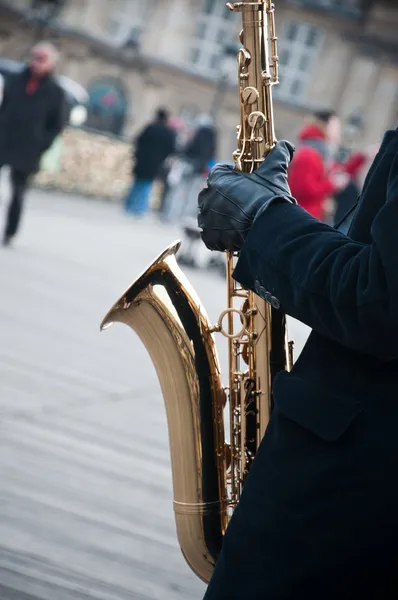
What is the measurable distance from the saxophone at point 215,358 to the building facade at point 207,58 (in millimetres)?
41472

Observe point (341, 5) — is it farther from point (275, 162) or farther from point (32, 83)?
point (275, 162)

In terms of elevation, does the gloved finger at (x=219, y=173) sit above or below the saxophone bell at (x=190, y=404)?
above

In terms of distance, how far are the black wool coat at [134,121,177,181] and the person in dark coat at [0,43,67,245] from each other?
766 cm

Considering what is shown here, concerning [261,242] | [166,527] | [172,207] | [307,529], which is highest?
[172,207]

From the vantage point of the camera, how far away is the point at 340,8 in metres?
45.0

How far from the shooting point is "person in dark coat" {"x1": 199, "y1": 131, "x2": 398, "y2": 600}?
5.90 feet

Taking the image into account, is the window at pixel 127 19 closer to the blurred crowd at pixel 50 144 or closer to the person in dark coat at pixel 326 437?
the blurred crowd at pixel 50 144

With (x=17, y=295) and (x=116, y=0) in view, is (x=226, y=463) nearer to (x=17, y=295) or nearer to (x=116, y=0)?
(x=17, y=295)

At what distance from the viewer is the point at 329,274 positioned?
1.79 m

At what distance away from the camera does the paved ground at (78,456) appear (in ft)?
12.1

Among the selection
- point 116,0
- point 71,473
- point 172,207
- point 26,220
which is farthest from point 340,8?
point 71,473

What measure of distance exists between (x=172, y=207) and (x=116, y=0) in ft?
91.7

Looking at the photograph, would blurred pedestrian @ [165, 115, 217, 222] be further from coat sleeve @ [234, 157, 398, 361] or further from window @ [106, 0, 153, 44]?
window @ [106, 0, 153, 44]

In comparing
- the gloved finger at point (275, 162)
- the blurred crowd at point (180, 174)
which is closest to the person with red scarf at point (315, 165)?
the blurred crowd at point (180, 174)
